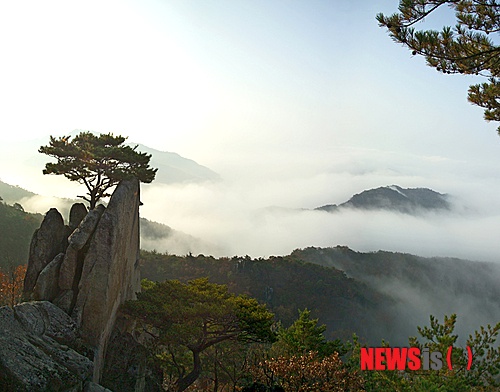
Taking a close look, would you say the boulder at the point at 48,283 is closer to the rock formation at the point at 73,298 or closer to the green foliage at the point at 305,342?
the rock formation at the point at 73,298

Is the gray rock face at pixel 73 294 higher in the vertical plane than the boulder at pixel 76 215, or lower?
lower

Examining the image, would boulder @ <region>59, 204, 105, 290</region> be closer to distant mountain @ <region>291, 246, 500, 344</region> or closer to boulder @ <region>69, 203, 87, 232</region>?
boulder @ <region>69, 203, 87, 232</region>

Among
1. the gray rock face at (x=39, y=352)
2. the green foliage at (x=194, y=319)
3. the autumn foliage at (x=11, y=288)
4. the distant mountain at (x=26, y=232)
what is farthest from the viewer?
the distant mountain at (x=26, y=232)

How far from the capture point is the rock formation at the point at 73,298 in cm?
1098

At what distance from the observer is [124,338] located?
53.8 ft

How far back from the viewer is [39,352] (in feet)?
37.4

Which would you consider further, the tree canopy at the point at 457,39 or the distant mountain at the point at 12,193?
the distant mountain at the point at 12,193

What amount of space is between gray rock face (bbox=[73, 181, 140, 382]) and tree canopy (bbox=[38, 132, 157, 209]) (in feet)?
6.08

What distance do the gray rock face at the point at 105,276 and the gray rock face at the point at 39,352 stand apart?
2.72ft

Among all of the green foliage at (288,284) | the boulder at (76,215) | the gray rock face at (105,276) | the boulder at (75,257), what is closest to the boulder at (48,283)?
the boulder at (75,257)

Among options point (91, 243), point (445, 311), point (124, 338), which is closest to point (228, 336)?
point (124, 338)

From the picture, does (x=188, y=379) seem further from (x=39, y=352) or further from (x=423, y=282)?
(x=423, y=282)

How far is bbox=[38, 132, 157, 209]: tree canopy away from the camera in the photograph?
18.7 m

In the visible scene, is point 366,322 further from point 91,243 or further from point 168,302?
point 91,243
